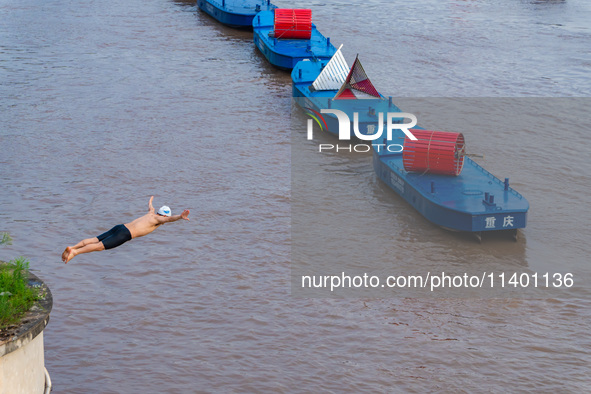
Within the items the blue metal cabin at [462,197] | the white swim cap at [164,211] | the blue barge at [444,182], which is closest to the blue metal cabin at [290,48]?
the blue barge at [444,182]

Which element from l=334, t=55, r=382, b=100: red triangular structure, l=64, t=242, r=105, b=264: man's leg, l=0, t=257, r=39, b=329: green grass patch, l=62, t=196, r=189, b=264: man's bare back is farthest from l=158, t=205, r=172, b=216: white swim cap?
l=334, t=55, r=382, b=100: red triangular structure

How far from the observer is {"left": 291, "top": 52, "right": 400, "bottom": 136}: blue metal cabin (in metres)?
31.0

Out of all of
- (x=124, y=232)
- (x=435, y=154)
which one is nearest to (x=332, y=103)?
(x=435, y=154)

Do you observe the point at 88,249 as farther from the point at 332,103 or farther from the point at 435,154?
the point at 332,103

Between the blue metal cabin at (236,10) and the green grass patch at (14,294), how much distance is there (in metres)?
39.7

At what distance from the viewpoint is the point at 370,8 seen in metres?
57.8

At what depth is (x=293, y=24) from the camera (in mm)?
42031

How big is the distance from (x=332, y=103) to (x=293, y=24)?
35.7ft

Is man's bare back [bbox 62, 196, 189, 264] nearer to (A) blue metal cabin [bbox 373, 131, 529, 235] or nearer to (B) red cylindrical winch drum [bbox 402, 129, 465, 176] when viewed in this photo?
(A) blue metal cabin [bbox 373, 131, 529, 235]

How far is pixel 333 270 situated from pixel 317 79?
14737 millimetres

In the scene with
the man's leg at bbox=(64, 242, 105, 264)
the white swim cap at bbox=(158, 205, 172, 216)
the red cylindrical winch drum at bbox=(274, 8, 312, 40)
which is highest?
the red cylindrical winch drum at bbox=(274, 8, 312, 40)

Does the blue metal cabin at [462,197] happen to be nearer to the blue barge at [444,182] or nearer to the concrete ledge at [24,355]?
the blue barge at [444,182]

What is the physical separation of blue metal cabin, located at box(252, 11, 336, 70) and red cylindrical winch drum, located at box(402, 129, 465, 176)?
589 inches

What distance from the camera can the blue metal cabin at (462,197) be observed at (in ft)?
73.0
